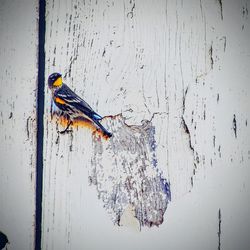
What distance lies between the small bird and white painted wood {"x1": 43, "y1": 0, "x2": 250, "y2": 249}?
0.01 metres

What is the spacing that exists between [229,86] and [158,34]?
7.3 inches

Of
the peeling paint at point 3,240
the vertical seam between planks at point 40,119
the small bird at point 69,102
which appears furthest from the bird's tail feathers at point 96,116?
the peeling paint at point 3,240

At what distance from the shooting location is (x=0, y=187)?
1.76 ft

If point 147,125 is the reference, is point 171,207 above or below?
below

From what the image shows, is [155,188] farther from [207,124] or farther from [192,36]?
[192,36]

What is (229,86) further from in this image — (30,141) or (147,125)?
(30,141)

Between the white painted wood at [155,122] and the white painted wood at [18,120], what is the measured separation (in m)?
0.03

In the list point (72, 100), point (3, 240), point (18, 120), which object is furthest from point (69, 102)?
point (3, 240)

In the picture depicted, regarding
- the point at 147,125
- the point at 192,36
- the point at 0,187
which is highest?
the point at 192,36

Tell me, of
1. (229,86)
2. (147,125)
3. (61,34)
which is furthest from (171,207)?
(61,34)

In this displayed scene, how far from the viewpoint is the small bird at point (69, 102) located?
1.72 feet

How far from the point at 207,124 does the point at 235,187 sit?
0.47 ft

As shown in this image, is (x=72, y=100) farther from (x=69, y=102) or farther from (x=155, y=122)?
(x=155, y=122)

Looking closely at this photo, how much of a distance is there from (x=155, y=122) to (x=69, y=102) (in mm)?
184
